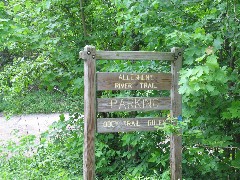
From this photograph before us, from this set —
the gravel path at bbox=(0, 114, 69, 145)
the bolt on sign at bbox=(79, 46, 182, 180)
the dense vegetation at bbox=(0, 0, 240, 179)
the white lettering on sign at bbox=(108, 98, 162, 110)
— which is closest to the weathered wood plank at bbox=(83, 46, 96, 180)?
the bolt on sign at bbox=(79, 46, 182, 180)

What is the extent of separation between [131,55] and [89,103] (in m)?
0.72

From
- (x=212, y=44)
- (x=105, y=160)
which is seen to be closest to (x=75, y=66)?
(x=105, y=160)

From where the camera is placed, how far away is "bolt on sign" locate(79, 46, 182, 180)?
3.91 meters

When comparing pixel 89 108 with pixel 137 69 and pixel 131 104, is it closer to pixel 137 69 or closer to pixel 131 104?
pixel 131 104

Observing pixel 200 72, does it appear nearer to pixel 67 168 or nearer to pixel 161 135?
pixel 161 135

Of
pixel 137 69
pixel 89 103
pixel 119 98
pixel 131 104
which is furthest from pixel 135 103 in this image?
pixel 137 69

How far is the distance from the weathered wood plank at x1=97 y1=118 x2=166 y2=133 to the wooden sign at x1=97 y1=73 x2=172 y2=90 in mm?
357

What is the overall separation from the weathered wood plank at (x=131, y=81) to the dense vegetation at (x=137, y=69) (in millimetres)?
359

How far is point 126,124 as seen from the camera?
160 inches

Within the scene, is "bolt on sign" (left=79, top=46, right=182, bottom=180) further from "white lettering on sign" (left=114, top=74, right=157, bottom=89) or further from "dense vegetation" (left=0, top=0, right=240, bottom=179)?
"dense vegetation" (left=0, top=0, right=240, bottom=179)

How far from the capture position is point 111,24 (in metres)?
5.96

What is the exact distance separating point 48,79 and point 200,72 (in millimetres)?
3214

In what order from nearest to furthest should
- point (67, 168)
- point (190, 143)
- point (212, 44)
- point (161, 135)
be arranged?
point (212, 44)
point (190, 143)
point (161, 135)
point (67, 168)

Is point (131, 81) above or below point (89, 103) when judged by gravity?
above
